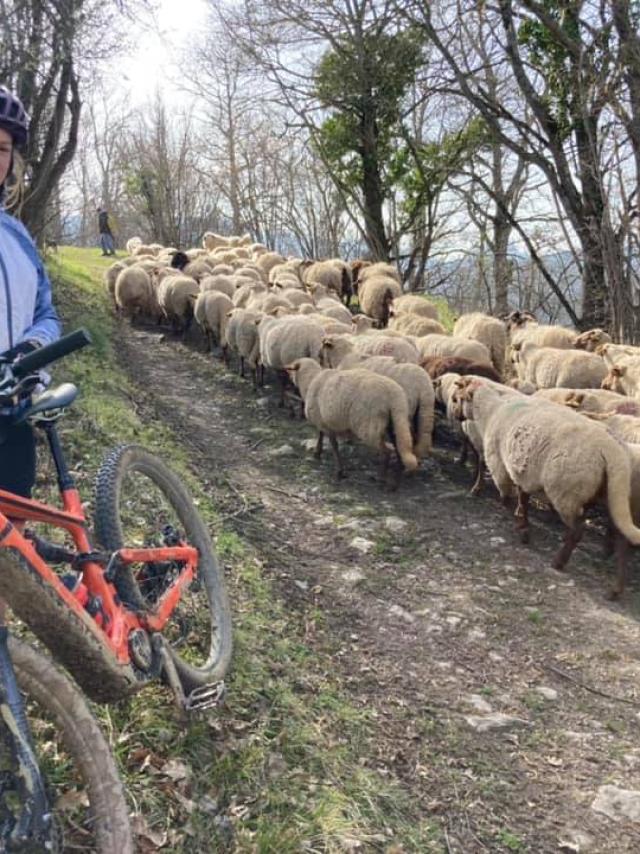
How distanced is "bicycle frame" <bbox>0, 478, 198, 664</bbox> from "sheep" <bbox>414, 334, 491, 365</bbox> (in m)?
6.72

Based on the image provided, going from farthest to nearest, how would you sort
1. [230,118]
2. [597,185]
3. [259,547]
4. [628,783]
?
1. [230,118]
2. [597,185]
3. [259,547]
4. [628,783]

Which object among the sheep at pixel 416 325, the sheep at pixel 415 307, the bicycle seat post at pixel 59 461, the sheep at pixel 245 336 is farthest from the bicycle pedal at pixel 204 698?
the sheep at pixel 415 307

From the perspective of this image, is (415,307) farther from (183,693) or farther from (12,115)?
(12,115)

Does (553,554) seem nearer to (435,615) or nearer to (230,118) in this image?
(435,615)

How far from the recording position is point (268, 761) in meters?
3.08

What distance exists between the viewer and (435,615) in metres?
4.90

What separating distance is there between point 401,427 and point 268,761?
4.32m

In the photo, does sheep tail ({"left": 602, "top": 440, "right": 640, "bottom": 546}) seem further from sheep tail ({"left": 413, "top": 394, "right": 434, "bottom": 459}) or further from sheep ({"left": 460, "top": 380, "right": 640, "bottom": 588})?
sheep tail ({"left": 413, "top": 394, "right": 434, "bottom": 459})

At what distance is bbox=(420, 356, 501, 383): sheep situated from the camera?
8586 millimetres

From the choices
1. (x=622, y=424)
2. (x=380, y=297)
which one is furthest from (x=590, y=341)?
(x=380, y=297)

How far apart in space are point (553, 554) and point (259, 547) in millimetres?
2379

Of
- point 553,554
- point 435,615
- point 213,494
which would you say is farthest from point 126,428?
point 553,554

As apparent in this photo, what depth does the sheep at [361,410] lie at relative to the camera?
705 centimetres

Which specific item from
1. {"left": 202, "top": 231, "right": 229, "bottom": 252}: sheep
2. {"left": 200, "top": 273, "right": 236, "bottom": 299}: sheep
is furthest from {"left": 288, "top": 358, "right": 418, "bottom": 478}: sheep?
{"left": 202, "top": 231, "right": 229, "bottom": 252}: sheep
